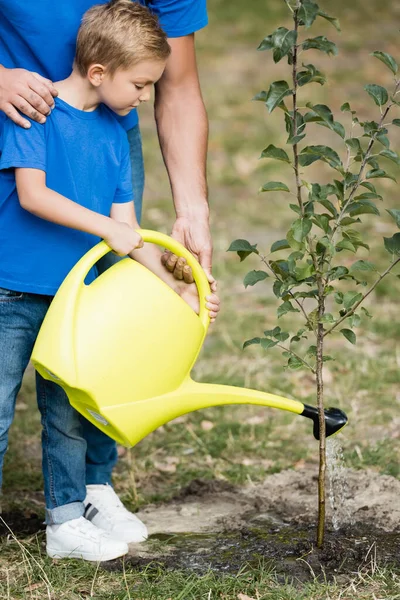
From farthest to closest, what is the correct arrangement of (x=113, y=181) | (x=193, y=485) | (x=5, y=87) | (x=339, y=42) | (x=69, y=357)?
(x=339, y=42), (x=193, y=485), (x=113, y=181), (x=5, y=87), (x=69, y=357)

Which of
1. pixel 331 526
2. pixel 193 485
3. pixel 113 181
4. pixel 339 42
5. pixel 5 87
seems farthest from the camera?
pixel 339 42

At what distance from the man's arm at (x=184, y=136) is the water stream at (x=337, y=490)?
735 millimetres

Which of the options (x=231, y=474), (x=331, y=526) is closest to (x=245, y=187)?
(x=231, y=474)

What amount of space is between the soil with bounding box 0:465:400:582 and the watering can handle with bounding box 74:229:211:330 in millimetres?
663

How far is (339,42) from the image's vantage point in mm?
11297

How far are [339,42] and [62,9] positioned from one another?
31.4 ft

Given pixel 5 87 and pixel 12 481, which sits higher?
pixel 5 87

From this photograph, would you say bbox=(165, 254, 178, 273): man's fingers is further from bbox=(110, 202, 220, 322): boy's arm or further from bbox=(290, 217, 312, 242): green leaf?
bbox=(290, 217, 312, 242): green leaf

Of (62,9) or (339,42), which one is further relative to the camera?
(339,42)

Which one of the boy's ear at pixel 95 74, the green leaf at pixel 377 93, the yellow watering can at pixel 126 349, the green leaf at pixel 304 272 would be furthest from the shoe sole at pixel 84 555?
the green leaf at pixel 377 93

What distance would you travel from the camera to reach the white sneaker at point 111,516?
2.62m

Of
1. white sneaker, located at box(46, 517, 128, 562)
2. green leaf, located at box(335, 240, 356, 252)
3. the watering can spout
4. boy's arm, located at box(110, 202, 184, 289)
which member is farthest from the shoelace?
green leaf, located at box(335, 240, 356, 252)

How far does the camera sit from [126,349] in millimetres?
2168

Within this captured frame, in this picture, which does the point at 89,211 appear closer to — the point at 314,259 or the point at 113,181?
the point at 113,181
